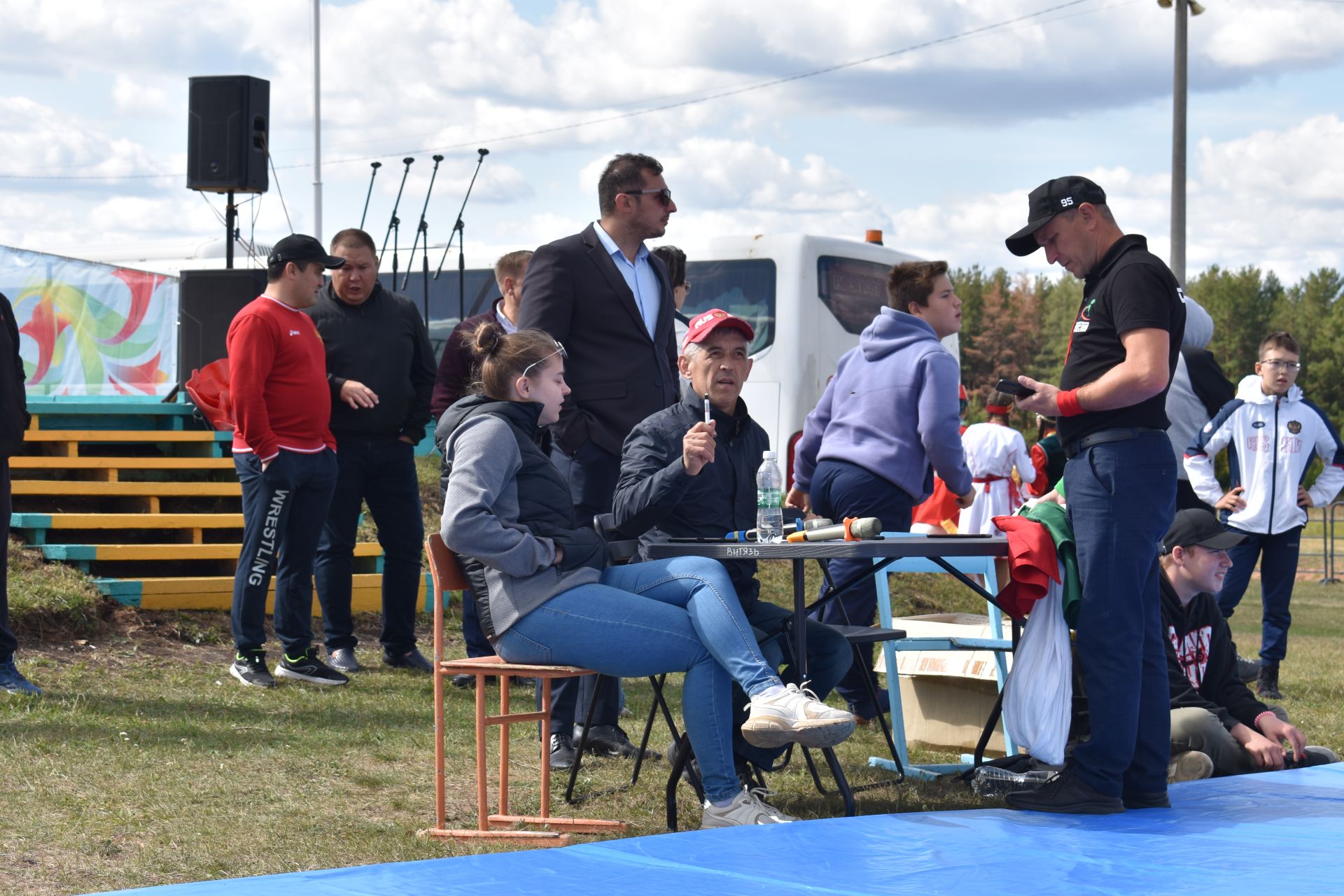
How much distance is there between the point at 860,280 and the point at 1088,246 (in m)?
12.3

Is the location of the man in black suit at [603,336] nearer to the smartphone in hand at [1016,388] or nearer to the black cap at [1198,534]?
the smartphone in hand at [1016,388]

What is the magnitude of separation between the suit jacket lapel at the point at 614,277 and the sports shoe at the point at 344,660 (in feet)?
8.72

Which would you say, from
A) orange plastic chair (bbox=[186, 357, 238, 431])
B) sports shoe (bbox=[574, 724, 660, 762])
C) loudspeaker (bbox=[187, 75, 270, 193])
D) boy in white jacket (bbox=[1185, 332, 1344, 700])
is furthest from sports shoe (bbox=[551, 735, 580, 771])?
loudspeaker (bbox=[187, 75, 270, 193])

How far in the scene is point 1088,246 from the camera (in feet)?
12.9

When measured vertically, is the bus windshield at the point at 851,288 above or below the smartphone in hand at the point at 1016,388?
above

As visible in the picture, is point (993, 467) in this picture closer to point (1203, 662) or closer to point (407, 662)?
point (407, 662)

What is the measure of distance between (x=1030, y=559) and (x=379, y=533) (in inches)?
145

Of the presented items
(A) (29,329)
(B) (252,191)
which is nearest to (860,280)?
(B) (252,191)

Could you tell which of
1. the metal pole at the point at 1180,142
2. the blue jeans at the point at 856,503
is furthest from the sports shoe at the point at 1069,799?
the metal pole at the point at 1180,142

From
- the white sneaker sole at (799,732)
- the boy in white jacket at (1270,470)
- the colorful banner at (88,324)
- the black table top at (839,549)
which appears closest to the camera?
the white sneaker sole at (799,732)

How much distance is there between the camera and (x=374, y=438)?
22.0 ft

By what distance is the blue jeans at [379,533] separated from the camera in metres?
6.71

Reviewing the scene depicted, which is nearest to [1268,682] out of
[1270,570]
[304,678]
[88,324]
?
[1270,570]

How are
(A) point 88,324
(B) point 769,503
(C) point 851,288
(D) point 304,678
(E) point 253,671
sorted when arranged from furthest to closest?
(C) point 851,288
(A) point 88,324
(D) point 304,678
(E) point 253,671
(B) point 769,503
